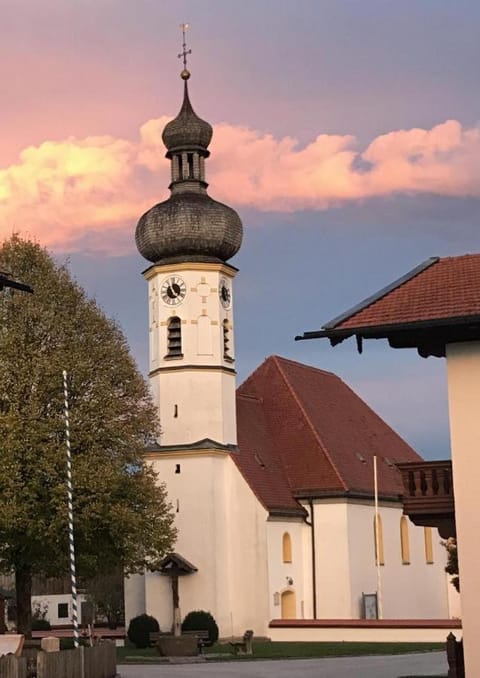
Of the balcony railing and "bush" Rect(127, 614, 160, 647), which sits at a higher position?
the balcony railing

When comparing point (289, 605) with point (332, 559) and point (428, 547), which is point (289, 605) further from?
point (428, 547)

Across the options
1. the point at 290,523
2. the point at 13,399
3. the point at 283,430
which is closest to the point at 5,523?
the point at 13,399

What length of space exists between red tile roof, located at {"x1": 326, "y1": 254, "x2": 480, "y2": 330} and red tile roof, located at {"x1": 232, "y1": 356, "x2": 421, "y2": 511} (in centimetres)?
2944

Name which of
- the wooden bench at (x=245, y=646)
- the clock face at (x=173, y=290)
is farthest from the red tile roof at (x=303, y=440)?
the wooden bench at (x=245, y=646)

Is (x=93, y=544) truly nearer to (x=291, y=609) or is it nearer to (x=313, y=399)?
(x=291, y=609)

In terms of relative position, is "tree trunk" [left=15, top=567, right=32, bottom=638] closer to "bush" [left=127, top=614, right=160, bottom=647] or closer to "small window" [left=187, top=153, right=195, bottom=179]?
"bush" [left=127, top=614, right=160, bottom=647]

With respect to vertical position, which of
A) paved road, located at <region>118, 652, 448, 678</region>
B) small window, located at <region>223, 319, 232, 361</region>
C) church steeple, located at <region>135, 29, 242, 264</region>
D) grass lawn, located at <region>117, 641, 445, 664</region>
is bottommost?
grass lawn, located at <region>117, 641, 445, 664</region>

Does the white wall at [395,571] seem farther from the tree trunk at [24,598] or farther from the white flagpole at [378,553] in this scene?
the tree trunk at [24,598]

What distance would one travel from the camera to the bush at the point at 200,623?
161 ft

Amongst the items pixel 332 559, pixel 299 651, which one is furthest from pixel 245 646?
pixel 332 559

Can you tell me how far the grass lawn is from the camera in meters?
39.0

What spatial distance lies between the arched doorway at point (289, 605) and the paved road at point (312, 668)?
591 inches

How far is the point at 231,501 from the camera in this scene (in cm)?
5162

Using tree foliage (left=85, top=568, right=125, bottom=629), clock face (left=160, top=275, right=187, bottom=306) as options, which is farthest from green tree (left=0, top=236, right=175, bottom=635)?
tree foliage (left=85, top=568, right=125, bottom=629)
